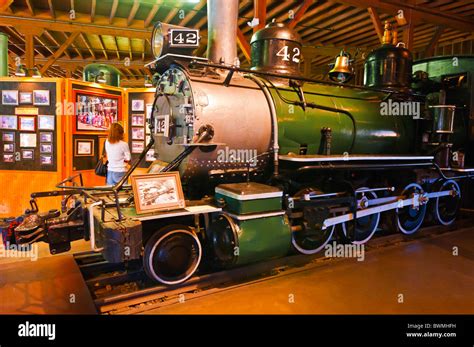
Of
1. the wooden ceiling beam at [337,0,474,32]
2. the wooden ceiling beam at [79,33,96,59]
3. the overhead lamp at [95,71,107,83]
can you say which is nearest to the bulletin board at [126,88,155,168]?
the overhead lamp at [95,71,107,83]

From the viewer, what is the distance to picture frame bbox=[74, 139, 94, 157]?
6816 millimetres

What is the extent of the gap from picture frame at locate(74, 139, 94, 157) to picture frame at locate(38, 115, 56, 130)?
0.50 m

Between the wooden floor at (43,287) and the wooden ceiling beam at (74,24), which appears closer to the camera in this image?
the wooden floor at (43,287)

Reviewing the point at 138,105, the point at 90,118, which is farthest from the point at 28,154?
the point at 138,105

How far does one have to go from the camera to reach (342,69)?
5.42 meters

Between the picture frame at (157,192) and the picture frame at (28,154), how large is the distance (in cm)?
427

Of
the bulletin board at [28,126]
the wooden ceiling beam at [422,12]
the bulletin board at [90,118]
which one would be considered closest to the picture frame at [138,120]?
the bulletin board at [90,118]

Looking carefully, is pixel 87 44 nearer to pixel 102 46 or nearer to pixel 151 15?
pixel 102 46

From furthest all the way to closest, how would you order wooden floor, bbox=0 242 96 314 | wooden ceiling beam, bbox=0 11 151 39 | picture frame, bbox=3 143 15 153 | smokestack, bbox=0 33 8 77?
smokestack, bbox=0 33 8 77 → wooden ceiling beam, bbox=0 11 151 39 → picture frame, bbox=3 143 15 153 → wooden floor, bbox=0 242 96 314

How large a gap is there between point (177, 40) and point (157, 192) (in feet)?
5.45

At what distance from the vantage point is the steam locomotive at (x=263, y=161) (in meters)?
3.43

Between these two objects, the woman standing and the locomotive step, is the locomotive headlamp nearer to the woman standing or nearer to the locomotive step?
the locomotive step

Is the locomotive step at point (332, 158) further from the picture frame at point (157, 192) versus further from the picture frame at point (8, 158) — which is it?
the picture frame at point (8, 158)

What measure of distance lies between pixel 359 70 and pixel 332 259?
44.4 ft
